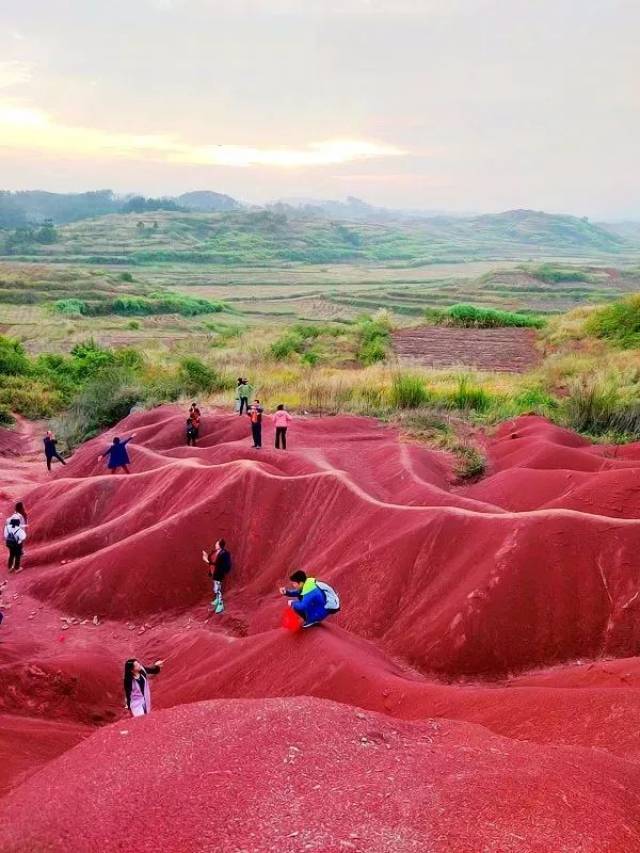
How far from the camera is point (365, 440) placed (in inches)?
715

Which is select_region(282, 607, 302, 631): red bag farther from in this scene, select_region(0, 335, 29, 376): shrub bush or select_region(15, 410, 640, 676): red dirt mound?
select_region(0, 335, 29, 376): shrub bush

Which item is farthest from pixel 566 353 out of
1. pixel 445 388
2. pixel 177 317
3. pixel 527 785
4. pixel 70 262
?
pixel 70 262

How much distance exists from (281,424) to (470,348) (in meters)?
24.5

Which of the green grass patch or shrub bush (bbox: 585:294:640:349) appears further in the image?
the green grass patch

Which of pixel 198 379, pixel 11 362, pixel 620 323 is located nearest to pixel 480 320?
pixel 620 323

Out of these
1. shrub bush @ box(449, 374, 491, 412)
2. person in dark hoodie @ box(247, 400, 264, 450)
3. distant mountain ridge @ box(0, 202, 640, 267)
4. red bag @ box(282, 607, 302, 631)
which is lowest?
red bag @ box(282, 607, 302, 631)

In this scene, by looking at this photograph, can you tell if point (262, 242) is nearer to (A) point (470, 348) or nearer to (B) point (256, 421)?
(A) point (470, 348)

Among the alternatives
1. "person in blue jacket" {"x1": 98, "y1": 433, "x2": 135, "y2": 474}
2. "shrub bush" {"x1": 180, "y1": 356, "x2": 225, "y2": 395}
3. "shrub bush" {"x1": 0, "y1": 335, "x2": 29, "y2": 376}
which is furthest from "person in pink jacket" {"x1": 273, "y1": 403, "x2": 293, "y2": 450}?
"shrub bush" {"x1": 0, "y1": 335, "x2": 29, "y2": 376}

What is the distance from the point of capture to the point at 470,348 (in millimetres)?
38562

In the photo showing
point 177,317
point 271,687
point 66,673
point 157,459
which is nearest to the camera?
point 271,687

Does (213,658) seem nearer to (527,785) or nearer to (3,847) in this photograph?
(3,847)

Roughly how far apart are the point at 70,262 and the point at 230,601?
9414 cm

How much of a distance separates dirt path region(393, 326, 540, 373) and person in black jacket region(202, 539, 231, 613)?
22499mm

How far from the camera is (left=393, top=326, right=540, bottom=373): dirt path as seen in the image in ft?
112
